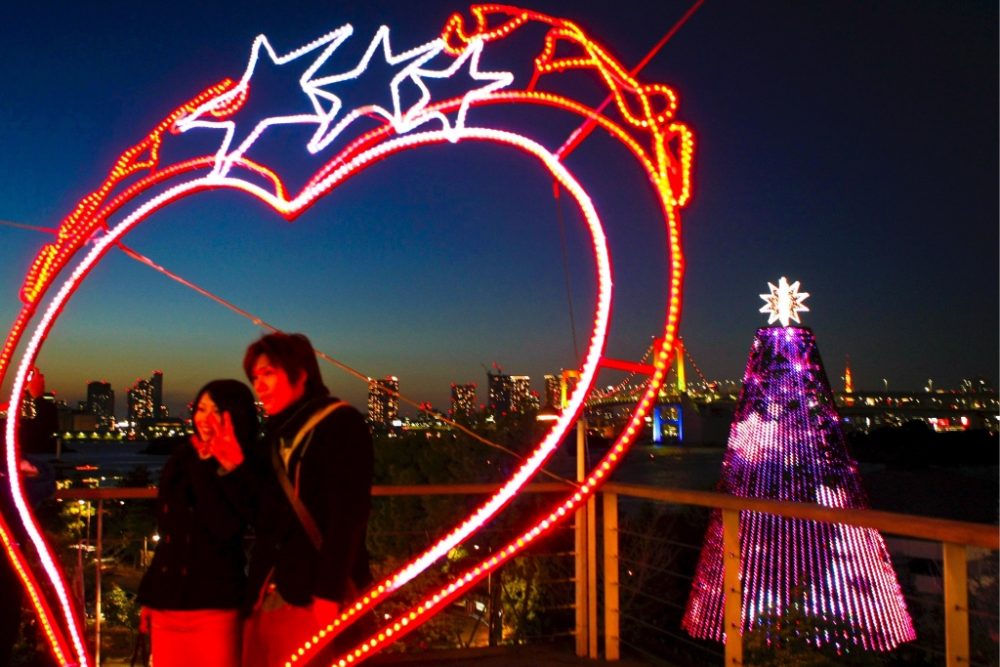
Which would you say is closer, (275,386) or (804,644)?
(275,386)

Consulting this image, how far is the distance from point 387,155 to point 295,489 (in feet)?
4.60

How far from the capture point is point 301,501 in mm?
2475

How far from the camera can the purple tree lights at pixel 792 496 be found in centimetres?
731

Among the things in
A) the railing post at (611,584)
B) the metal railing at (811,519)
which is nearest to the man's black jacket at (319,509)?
the metal railing at (811,519)

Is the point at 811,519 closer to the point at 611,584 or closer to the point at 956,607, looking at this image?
the point at 956,607

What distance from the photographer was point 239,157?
3725 mm

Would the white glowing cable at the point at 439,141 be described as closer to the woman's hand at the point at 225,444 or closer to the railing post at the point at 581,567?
the woman's hand at the point at 225,444

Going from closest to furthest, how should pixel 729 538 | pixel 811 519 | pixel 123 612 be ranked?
1. pixel 811 519
2. pixel 729 538
3. pixel 123 612

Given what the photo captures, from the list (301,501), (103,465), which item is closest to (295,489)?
(301,501)

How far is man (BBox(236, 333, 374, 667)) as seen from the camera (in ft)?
7.89

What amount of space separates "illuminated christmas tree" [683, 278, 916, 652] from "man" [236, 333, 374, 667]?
5.36 metres

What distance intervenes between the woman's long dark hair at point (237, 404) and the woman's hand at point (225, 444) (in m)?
0.02

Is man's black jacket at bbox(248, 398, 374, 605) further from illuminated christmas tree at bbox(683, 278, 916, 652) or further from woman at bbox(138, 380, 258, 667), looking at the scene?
illuminated christmas tree at bbox(683, 278, 916, 652)

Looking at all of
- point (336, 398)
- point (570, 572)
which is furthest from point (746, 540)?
point (336, 398)
